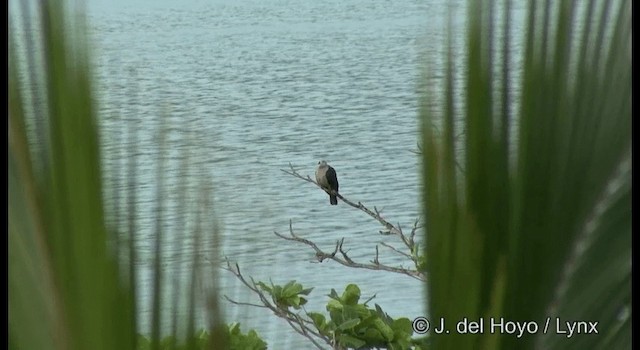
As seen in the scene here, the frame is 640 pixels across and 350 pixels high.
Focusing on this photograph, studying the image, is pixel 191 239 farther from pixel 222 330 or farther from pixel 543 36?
pixel 543 36

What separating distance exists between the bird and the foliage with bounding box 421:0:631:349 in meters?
0.61

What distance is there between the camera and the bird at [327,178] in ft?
3.35

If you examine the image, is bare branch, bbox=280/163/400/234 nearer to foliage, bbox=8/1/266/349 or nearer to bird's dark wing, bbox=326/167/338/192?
bird's dark wing, bbox=326/167/338/192

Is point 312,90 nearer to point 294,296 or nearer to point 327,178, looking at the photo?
point 327,178

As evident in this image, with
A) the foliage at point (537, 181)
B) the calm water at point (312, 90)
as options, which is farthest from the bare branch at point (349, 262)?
the foliage at point (537, 181)

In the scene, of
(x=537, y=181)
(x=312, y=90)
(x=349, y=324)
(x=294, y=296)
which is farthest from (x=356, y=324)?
(x=537, y=181)

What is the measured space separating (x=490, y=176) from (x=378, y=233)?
763mm

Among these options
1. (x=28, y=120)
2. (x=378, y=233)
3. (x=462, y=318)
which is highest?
(x=28, y=120)

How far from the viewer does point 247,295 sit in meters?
0.36

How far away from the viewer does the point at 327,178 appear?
1040 mm

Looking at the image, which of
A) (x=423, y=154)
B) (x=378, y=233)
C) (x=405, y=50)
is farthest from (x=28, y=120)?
(x=378, y=233)

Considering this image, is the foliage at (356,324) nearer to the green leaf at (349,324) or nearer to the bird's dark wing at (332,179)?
the green leaf at (349,324)

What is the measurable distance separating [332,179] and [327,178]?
3cm

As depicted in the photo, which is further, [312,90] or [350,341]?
[350,341]
